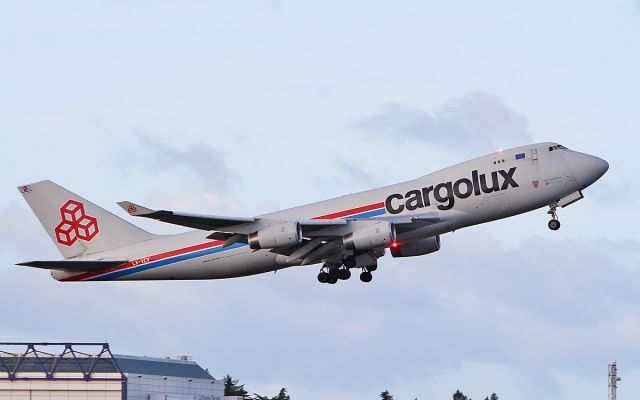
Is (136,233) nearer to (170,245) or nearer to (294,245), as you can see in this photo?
(170,245)

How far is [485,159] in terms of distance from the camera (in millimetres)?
78875

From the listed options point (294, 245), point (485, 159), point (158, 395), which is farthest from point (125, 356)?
point (485, 159)

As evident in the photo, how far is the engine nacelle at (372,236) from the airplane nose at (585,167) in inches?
380

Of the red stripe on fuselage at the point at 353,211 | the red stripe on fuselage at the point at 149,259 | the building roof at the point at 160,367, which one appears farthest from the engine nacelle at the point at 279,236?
the building roof at the point at 160,367

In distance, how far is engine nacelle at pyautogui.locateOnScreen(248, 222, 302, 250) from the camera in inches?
3059

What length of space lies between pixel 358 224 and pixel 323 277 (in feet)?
18.1

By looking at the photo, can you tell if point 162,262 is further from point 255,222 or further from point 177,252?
point 255,222

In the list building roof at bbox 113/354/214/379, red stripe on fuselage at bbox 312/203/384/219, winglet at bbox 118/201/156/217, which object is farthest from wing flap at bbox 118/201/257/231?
building roof at bbox 113/354/214/379

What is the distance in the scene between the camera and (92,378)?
95062 millimetres

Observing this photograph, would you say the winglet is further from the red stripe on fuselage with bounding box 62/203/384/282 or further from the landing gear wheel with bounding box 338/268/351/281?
the landing gear wheel with bounding box 338/268/351/281

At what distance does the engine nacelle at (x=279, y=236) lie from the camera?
7769cm

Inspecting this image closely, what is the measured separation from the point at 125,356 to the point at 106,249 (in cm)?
1320

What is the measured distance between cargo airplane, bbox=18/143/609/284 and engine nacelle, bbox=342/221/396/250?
0.16 ft

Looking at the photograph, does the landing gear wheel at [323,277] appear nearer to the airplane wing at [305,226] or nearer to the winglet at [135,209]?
the airplane wing at [305,226]
